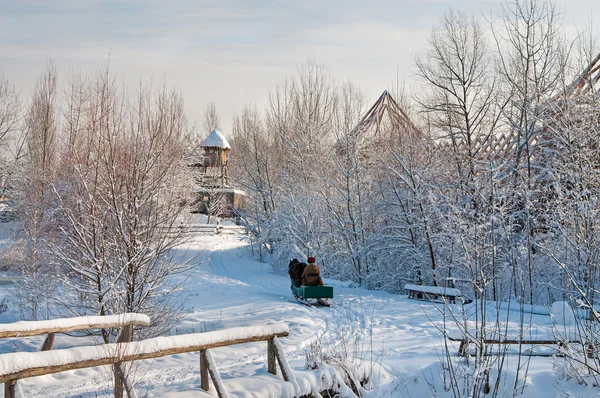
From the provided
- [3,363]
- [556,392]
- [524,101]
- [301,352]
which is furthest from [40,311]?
[524,101]

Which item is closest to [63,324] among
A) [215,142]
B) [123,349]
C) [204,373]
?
[123,349]

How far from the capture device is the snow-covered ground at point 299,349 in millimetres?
5852

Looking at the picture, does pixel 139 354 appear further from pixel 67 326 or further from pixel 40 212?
pixel 40 212

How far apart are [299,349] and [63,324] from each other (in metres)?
3.94

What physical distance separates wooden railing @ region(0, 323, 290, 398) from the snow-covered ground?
0.23m

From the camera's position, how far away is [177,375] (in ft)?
22.9

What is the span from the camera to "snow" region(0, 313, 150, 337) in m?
5.59

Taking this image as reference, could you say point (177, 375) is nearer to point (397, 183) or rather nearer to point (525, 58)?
point (397, 183)

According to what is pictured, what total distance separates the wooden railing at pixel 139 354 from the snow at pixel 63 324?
85cm

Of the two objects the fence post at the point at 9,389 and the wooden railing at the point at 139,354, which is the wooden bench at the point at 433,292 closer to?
the wooden railing at the point at 139,354

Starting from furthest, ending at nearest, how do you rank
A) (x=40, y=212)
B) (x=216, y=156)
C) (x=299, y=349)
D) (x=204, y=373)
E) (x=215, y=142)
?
(x=216, y=156) → (x=215, y=142) → (x=40, y=212) → (x=299, y=349) → (x=204, y=373)

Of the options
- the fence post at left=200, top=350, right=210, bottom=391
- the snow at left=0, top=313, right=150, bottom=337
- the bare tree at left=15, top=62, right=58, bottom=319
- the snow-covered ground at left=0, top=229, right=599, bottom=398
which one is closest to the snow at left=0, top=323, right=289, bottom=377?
the fence post at left=200, top=350, right=210, bottom=391

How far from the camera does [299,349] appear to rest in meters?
8.87

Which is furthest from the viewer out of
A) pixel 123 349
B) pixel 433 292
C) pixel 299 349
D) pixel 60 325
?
pixel 433 292
